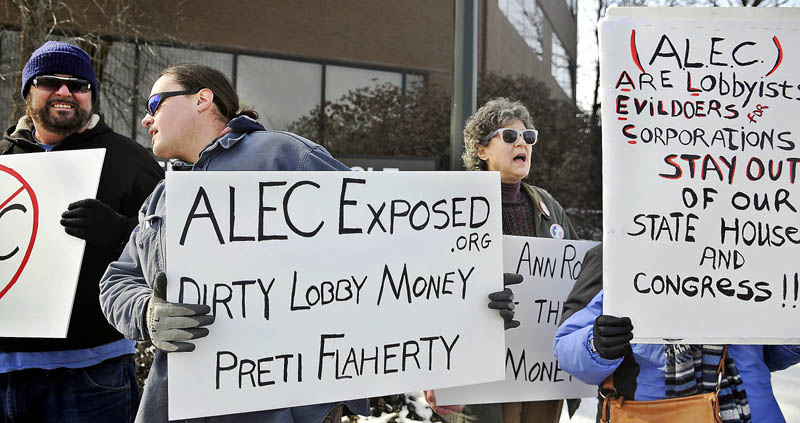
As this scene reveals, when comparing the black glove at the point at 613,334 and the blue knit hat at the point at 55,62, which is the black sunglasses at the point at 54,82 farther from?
the black glove at the point at 613,334

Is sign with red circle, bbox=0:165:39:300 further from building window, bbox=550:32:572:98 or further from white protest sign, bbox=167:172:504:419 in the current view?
building window, bbox=550:32:572:98

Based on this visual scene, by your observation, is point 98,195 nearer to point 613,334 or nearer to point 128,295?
point 128,295

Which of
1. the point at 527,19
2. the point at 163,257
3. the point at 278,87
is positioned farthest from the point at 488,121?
the point at 527,19

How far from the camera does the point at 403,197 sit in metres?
2.13

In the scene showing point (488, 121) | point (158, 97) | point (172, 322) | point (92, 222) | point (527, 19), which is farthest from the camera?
point (527, 19)

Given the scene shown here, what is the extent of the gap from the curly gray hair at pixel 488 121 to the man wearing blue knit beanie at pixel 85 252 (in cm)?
142

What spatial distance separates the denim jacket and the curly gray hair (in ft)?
3.69

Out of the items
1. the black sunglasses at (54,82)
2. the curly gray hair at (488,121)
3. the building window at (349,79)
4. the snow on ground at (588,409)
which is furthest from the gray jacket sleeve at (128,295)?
the building window at (349,79)

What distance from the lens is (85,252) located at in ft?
8.68

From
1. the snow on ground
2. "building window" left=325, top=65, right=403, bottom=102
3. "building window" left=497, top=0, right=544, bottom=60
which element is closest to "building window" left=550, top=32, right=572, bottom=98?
"building window" left=497, top=0, right=544, bottom=60

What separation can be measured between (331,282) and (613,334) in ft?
2.73

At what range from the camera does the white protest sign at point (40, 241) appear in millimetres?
2422

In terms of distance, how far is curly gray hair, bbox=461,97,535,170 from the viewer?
304 centimetres

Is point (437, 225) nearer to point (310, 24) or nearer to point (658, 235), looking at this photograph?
point (658, 235)
